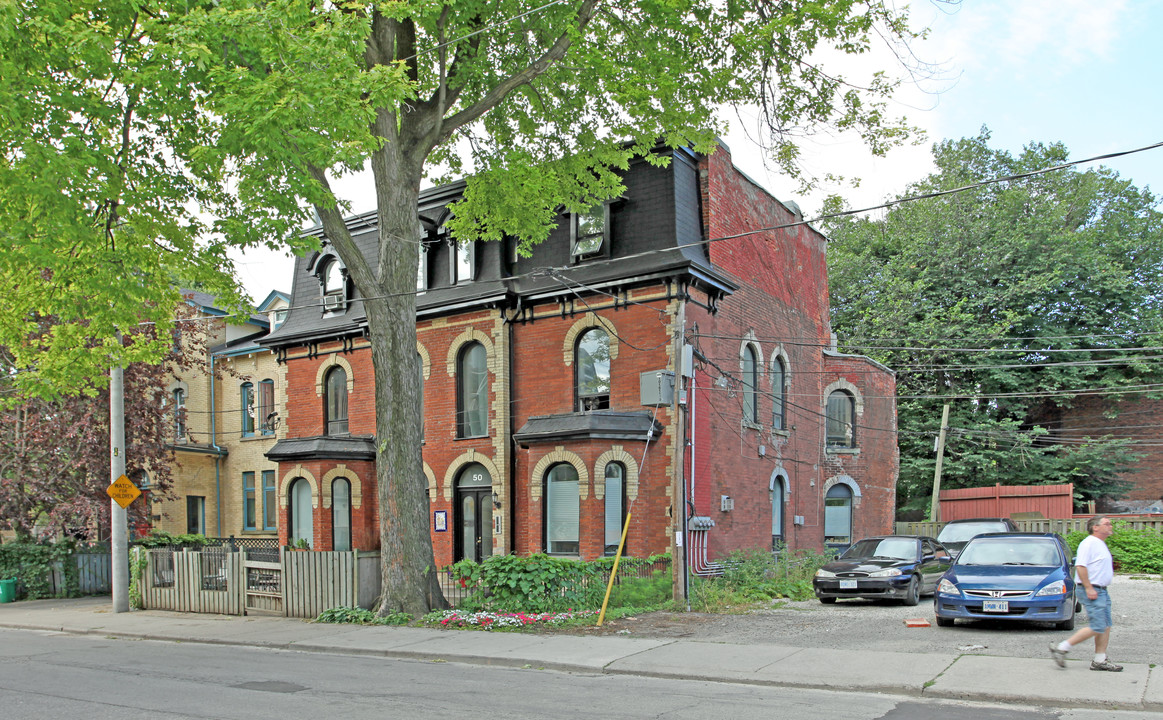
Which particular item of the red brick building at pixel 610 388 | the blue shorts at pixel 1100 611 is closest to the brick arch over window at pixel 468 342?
the red brick building at pixel 610 388

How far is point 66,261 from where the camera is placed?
43.6 feet

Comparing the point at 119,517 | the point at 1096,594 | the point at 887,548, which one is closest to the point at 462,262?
the point at 119,517

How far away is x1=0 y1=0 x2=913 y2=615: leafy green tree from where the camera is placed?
1128 centimetres

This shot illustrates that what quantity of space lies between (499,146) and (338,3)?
5023mm

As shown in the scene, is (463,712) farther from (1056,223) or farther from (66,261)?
(1056,223)

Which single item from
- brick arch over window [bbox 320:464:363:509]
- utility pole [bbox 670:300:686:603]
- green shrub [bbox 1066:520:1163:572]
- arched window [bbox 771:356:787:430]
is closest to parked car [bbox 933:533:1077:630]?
utility pole [bbox 670:300:686:603]

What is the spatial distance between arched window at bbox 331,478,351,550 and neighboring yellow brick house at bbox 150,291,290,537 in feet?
24.7

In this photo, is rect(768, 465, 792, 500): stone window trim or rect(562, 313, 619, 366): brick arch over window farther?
rect(768, 465, 792, 500): stone window trim

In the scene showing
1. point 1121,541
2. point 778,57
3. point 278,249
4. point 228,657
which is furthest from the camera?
point 1121,541

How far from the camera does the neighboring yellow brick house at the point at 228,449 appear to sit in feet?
101

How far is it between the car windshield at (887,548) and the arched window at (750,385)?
4.18m

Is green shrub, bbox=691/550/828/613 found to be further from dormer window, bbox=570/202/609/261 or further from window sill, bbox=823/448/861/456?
dormer window, bbox=570/202/609/261

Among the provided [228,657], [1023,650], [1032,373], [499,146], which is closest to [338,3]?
[499,146]

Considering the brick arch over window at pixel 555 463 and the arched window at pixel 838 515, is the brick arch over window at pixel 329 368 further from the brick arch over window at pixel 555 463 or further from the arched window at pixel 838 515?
the arched window at pixel 838 515
